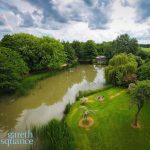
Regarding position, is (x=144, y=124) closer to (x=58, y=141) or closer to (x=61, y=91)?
(x=58, y=141)

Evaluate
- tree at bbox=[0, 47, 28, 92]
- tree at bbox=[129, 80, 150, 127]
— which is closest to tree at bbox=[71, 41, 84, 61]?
tree at bbox=[0, 47, 28, 92]

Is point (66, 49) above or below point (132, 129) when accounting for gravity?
above

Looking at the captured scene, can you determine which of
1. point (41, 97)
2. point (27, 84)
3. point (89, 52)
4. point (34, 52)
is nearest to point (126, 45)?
point (89, 52)

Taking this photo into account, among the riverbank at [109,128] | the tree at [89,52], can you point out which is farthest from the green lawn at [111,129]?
the tree at [89,52]

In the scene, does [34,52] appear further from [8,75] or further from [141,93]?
[141,93]

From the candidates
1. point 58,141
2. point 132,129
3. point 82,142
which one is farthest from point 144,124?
point 58,141

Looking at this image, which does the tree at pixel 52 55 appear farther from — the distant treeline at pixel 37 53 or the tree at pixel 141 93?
the tree at pixel 141 93
